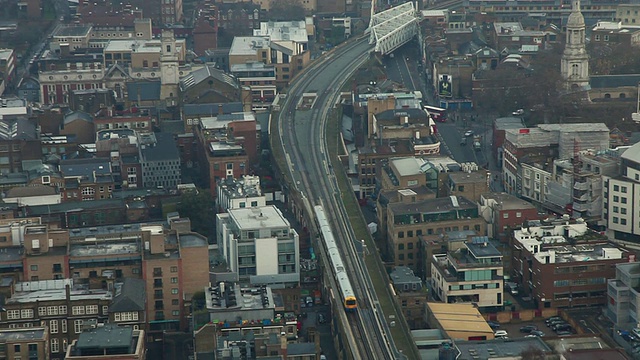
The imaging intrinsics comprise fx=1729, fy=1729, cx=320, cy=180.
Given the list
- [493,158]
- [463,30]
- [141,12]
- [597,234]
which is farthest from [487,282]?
[141,12]

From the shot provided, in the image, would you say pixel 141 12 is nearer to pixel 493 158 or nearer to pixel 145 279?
pixel 493 158

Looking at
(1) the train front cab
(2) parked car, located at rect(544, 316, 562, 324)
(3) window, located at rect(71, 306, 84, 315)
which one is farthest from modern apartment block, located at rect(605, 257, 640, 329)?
(3) window, located at rect(71, 306, 84, 315)

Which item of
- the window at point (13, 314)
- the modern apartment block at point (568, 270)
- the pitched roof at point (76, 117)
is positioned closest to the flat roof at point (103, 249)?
the window at point (13, 314)

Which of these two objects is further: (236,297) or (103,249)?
(103,249)

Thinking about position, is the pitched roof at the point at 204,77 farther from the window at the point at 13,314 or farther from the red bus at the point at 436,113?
the window at the point at 13,314

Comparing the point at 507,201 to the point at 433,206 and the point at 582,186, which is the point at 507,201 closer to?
the point at 433,206

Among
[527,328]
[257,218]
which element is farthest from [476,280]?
[257,218]
